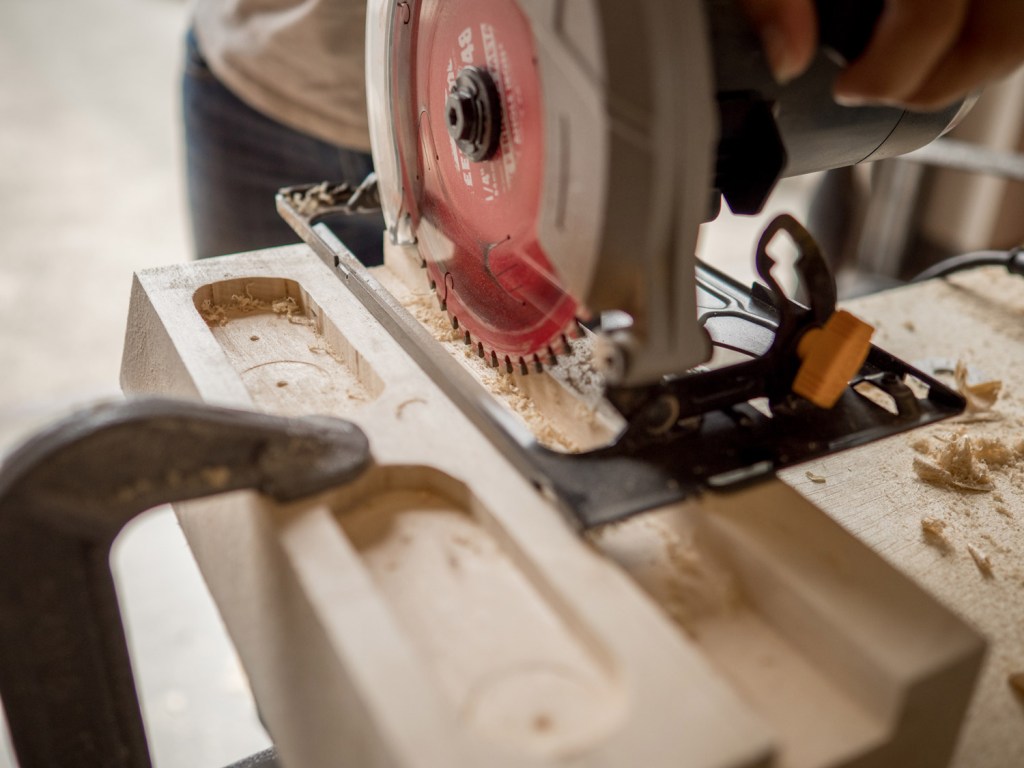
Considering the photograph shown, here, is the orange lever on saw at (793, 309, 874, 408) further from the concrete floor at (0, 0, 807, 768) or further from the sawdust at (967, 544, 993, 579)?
the concrete floor at (0, 0, 807, 768)

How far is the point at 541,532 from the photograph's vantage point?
0.68 metres

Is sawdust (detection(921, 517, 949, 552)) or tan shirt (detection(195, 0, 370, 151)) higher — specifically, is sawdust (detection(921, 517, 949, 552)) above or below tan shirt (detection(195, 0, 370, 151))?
below

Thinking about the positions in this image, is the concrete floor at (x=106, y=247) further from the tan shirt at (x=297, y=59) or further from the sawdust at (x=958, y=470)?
the sawdust at (x=958, y=470)

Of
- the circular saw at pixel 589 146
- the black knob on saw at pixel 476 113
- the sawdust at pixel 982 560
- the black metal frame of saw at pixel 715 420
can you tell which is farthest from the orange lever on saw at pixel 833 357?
the black knob on saw at pixel 476 113

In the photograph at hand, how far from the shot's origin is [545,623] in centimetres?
63

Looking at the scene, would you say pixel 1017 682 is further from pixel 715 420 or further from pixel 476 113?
pixel 476 113

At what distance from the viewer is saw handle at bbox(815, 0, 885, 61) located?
2.32 feet

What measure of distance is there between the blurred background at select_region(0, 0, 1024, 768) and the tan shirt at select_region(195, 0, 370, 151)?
115cm

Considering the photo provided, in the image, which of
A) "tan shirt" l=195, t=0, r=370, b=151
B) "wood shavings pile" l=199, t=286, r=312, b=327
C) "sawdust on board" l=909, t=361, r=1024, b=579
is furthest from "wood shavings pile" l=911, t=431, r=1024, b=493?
"tan shirt" l=195, t=0, r=370, b=151

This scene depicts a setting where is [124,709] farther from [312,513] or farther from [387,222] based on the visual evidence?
[387,222]

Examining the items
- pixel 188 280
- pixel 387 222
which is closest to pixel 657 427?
pixel 387 222

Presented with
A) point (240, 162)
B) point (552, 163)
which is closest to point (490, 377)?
point (552, 163)

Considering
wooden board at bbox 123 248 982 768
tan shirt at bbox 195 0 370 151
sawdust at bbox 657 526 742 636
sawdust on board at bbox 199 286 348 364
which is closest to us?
wooden board at bbox 123 248 982 768

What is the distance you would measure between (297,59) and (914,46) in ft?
3.86
